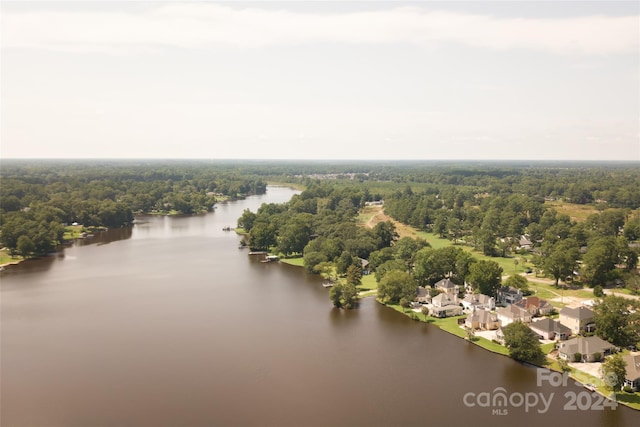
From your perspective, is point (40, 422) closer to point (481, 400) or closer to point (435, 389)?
point (435, 389)

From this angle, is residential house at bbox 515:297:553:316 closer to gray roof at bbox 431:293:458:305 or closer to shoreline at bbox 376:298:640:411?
gray roof at bbox 431:293:458:305

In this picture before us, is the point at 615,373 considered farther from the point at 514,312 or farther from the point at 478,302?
the point at 478,302

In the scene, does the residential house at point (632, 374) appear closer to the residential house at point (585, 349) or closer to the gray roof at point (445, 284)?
the residential house at point (585, 349)

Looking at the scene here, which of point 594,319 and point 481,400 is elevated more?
point 594,319

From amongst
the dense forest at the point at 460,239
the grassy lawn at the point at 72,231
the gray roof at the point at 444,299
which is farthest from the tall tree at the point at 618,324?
the grassy lawn at the point at 72,231

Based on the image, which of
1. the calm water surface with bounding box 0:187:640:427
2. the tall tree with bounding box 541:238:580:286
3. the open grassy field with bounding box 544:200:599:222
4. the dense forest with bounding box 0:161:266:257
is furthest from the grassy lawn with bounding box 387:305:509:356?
the open grassy field with bounding box 544:200:599:222

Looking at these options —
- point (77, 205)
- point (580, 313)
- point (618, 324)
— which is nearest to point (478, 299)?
point (580, 313)

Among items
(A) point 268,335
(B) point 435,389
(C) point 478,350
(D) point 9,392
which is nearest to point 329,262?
(A) point 268,335
